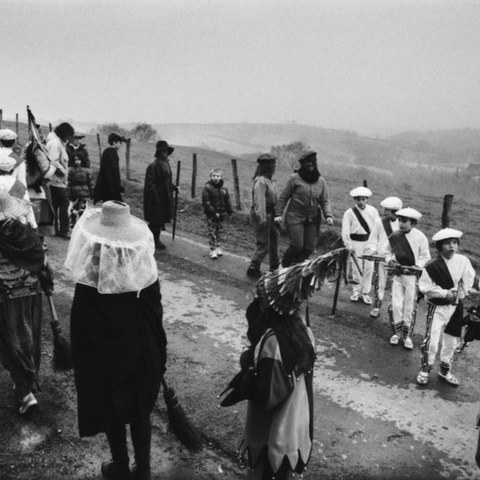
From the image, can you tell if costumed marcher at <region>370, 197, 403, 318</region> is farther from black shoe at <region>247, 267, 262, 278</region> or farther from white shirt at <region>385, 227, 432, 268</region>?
black shoe at <region>247, 267, 262, 278</region>

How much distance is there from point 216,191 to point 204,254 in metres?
1.41

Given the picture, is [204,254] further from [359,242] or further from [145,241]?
[145,241]

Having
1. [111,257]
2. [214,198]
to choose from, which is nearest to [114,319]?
[111,257]

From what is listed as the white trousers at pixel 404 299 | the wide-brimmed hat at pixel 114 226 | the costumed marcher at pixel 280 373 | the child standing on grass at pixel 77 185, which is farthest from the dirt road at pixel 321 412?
the child standing on grass at pixel 77 185

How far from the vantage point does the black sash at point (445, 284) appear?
529cm

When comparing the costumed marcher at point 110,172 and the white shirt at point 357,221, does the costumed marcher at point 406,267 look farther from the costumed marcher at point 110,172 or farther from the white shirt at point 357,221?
the costumed marcher at point 110,172

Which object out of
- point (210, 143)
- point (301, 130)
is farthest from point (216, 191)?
point (301, 130)

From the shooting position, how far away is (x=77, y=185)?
31.6ft

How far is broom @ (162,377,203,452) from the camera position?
3.68 meters

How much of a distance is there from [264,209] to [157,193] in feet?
7.53

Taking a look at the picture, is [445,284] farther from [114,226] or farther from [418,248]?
[114,226]

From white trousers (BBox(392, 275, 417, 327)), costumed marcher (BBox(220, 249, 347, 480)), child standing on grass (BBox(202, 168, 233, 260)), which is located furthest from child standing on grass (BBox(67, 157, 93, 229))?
costumed marcher (BBox(220, 249, 347, 480))

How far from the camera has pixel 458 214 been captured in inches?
841

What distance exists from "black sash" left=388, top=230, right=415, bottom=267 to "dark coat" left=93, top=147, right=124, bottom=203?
5159 millimetres
